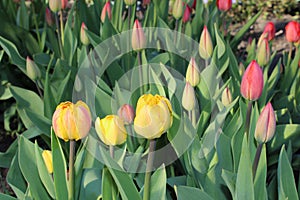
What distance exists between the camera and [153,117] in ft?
3.23

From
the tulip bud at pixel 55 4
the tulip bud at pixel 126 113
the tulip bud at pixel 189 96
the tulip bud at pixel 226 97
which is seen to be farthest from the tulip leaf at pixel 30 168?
the tulip bud at pixel 55 4

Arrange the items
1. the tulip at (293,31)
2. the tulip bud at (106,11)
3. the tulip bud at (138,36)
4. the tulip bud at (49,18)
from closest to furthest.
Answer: the tulip bud at (138,36), the tulip at (293,31), the tulip bud at (106,11), the tulip bud at (49,18)

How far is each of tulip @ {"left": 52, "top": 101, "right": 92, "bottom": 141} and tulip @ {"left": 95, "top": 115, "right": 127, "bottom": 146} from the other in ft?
0.23

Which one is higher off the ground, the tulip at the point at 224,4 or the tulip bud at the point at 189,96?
the tulip at the point at 224,4

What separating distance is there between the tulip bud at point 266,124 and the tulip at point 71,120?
0.34 metres

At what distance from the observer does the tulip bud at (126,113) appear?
1.28 metres

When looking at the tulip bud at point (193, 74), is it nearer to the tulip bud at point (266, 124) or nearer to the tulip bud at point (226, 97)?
the tulip bud at point (226, 97)

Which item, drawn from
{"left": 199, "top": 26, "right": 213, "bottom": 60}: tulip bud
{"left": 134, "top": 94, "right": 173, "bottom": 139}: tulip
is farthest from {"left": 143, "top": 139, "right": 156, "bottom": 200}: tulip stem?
{"left": 199, "top": 26, "right": 213, "bottom": 60}: tulip bud

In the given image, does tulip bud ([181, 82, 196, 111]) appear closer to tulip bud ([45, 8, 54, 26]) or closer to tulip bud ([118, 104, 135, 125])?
tulip bud ([118, 104, 135, 125])

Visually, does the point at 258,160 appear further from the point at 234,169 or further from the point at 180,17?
the point at 180,17

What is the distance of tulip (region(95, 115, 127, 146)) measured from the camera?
1164 millimetres

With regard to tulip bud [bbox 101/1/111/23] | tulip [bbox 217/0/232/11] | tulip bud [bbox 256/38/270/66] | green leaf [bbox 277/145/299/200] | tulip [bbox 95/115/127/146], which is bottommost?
green leaf [bbox 277/145/299/200]

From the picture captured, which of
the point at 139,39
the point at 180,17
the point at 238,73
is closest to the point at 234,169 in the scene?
the point at 139,39

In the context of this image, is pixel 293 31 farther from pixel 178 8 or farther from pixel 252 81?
pixel 252 81
